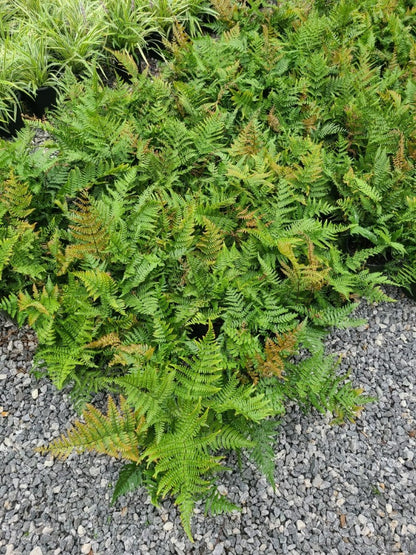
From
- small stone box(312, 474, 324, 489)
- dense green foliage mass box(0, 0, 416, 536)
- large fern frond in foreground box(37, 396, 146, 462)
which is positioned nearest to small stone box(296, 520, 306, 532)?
small stone box(312, 474, 324, 489)

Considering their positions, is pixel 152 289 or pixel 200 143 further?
pixel 200 143

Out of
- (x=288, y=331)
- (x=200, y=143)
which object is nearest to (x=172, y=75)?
(x=200, y=143)

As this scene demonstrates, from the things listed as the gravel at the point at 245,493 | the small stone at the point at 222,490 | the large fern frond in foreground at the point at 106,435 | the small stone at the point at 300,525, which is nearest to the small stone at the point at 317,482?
the gravel at the point at 245,493

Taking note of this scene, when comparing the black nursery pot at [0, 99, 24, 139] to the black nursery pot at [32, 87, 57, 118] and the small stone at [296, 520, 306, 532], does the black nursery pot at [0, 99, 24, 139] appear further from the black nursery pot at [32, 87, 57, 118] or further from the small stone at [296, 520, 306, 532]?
the small stone at [296, 520, 306, 532]

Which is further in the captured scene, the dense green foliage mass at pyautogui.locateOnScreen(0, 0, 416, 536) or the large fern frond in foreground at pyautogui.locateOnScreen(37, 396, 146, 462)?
the dense green foliage mass at pyautogui.locateOnScreen(0, 0, 416, 536)

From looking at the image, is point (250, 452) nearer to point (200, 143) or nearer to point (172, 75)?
point (200, 143)

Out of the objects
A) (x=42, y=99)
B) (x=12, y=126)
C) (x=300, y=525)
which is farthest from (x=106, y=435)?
(x=42, y=99)

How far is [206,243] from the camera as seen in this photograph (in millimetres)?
2777

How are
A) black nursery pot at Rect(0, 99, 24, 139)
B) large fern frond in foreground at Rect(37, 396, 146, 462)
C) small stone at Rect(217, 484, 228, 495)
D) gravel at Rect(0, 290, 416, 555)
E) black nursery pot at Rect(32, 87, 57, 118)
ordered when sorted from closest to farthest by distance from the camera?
large fern frond in foreground at Rect(37, 396, 146, 462), gravel at Rect(0, 290, 416, 555), small stone at Rect(217, 484, 228, 495), black nursery pot at Rect(0, 99, 24, 139), black nursery pot at Rect(32, 87, 57, 118)

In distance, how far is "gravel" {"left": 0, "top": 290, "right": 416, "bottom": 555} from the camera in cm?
219

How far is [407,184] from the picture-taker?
11.0 feet

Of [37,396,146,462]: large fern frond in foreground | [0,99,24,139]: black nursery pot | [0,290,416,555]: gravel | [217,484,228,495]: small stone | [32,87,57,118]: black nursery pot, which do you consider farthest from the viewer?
[32,87,57,118]: black nursery pot

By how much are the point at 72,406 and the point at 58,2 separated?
4.06m

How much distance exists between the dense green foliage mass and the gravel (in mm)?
164
